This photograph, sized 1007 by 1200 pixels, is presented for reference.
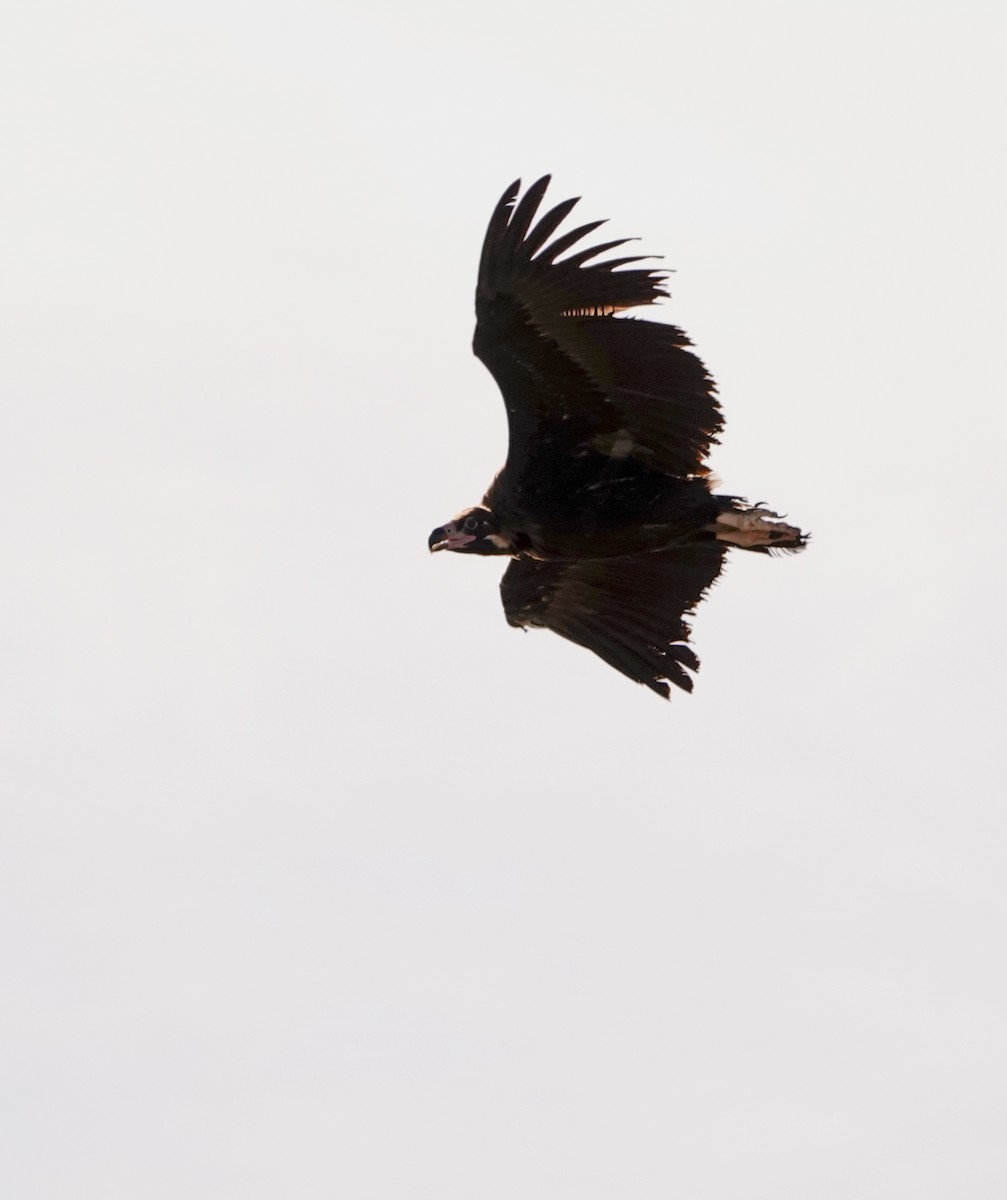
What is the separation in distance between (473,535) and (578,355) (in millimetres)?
1932

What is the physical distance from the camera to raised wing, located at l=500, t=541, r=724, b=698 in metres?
19.5

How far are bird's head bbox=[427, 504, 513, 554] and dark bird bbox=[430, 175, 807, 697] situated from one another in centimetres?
1

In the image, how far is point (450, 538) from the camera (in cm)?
1942

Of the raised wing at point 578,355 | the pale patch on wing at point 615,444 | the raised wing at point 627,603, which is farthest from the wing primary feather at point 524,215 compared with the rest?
the raised wing at point 627,603

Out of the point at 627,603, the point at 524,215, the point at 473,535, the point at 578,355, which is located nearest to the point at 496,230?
the point at 524,215

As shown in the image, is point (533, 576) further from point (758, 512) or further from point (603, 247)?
point (603, 247)

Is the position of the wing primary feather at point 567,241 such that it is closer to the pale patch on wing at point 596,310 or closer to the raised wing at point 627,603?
the pale patch on wing at point 596,310

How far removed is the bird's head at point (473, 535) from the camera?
19.2 m

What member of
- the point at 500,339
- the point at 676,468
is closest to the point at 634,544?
the point at 676,468

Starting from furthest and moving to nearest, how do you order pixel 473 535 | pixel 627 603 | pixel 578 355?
pixel 627 603 → pixel 473 535 → pixel 578 355

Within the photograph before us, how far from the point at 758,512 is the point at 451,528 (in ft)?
7.83

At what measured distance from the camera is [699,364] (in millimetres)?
17734

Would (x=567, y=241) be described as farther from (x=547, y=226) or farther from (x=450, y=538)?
(x=450, y=538)

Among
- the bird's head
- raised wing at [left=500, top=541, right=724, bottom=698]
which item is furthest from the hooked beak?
raised wing at [left=500, top=541, right=724, bottom=698]
